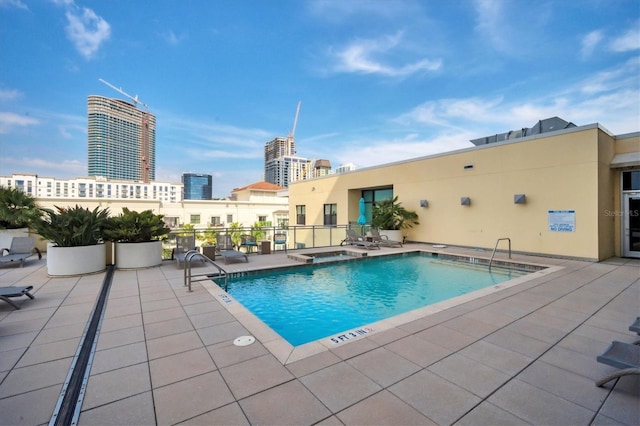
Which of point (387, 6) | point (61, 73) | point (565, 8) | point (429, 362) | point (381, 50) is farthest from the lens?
point (61, 73)

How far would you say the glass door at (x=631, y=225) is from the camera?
8766mm

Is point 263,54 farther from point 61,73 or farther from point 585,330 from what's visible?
point 585,330

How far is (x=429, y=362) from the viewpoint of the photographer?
8.98 ft

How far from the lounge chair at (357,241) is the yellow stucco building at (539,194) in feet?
8.99

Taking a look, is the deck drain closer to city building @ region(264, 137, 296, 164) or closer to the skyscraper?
city building @ region(264, 137, 296, 164)

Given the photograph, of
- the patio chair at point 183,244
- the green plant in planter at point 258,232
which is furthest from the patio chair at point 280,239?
the patio chair at point 183,244

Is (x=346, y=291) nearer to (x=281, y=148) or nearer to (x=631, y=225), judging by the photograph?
(x=631, y=225)

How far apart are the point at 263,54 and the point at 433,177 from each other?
482 inches

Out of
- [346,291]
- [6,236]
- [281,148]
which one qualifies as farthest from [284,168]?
[346,291]

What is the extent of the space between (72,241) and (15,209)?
438 cm

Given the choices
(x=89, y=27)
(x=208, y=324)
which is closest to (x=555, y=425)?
(x=208, y=324)

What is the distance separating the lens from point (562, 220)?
352 inches

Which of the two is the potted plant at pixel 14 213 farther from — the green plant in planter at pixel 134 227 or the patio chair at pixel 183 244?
the patio chair at pixel 183 244

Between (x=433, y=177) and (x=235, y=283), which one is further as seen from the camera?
(x=433, y=177)
